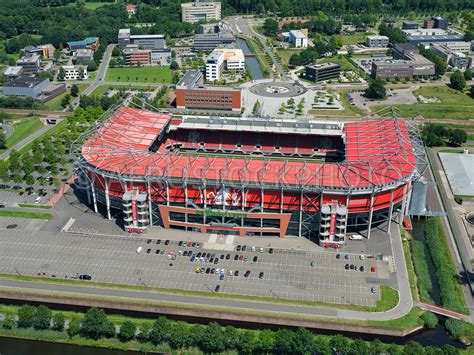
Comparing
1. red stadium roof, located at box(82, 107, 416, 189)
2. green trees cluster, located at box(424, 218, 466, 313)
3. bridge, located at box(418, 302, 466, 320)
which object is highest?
red stadium roof, located at box(82, 107, 416, 189)

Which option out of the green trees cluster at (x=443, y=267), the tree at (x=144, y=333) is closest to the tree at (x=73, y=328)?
the tree at (x=144, y=333)

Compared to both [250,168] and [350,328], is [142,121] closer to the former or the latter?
[250,168]

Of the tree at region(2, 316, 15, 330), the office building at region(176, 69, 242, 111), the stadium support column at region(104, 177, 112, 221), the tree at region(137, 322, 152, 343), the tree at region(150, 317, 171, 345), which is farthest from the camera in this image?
the office building at region(176, 69, 242, 111)

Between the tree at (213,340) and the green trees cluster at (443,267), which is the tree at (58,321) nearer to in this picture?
the tree at (213,340)

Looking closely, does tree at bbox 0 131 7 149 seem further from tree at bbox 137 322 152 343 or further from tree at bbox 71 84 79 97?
tree at bbox 137 322 152 343

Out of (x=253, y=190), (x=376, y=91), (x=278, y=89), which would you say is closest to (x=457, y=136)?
(x=376, y=91)

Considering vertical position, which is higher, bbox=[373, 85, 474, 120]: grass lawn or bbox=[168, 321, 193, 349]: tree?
bbox=[373, 85, 474, 120]: grass lawn

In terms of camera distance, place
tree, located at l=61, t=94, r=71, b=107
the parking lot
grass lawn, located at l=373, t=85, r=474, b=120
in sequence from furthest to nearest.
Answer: tree, located at l=61, t=94, r=71, b=107
grass lawn, located at l=373, t=85, r=474, b=120
the parking lot

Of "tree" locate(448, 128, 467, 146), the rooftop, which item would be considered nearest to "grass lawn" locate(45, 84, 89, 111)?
the rooftop
